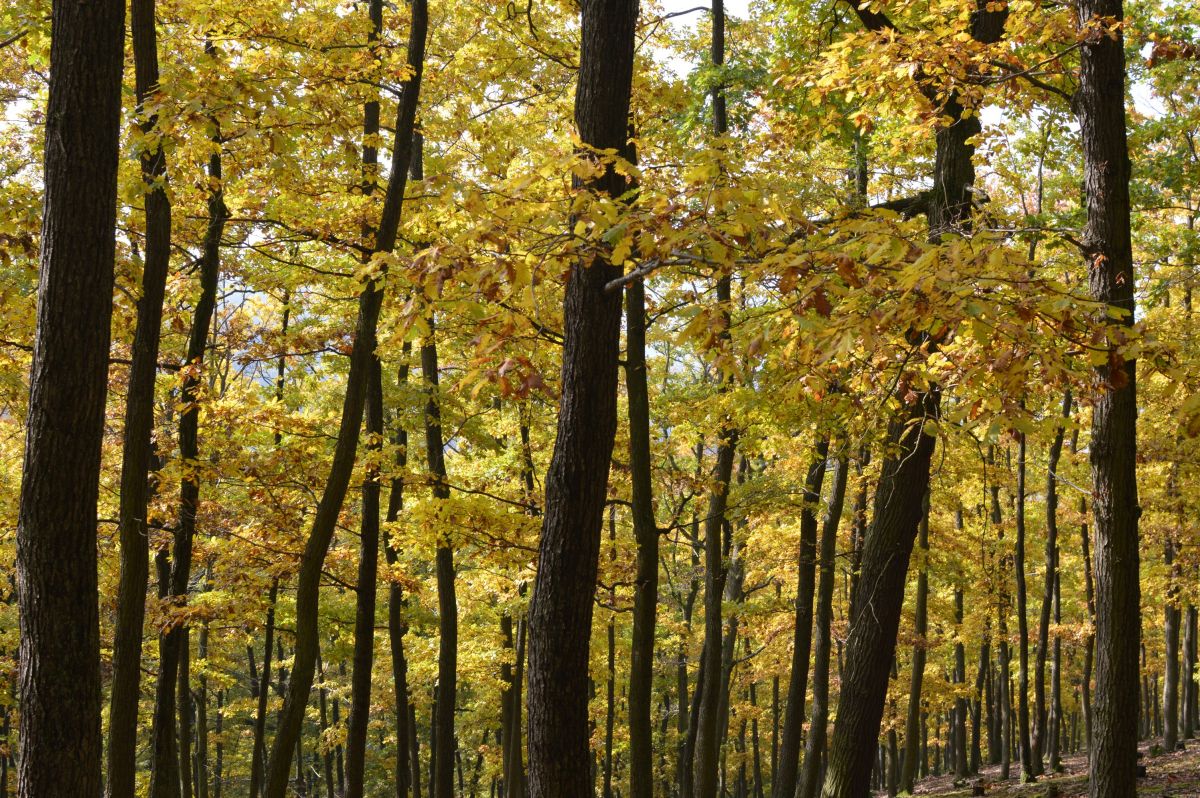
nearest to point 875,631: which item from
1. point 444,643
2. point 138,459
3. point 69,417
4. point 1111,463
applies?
point 1111,463

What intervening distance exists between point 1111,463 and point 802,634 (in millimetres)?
8565

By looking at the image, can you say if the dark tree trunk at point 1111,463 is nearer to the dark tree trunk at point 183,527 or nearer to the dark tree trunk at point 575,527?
the dark tree trunk at point 575,527

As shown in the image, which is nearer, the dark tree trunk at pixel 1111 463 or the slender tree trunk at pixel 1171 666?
the dark tree trunk at pixel 1111 463

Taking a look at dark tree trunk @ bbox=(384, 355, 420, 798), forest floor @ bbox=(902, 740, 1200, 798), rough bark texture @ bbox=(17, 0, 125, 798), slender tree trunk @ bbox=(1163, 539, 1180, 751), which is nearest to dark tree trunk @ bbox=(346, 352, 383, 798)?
dark tree trunk @ bbox=(384, 355, 420, 798)

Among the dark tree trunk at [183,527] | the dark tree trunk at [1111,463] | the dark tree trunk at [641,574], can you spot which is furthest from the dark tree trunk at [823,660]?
the dark tree trunk at [183,527]

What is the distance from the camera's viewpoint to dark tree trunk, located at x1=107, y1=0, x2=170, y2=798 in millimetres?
7562

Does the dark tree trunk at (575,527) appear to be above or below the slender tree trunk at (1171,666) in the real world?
above

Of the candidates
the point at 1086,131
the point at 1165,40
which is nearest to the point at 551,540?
the point at 1086,131

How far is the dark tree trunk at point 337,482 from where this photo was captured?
28.2ft

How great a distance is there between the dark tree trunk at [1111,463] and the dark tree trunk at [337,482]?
5.90 metres

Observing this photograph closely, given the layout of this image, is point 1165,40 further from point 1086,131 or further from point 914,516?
point 914,516

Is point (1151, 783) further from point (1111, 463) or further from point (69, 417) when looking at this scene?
point (69, 417)

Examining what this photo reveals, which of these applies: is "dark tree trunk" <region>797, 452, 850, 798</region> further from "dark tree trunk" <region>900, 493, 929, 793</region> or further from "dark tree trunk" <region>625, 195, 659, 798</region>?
"dark tree trunk" <region>625, 195, 659, 798</region>

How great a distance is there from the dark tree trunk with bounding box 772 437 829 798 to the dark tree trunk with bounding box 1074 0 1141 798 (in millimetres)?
6906
